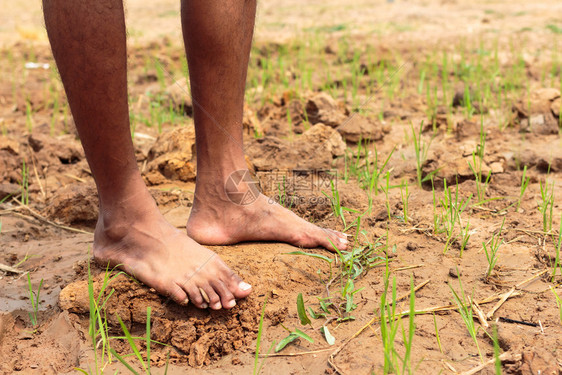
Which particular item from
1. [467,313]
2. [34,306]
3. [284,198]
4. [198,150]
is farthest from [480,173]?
[34,306]

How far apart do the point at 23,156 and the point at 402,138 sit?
6.16 feet

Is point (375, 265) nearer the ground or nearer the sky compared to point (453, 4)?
nearer the ground

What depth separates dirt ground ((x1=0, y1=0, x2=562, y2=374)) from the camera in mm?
1400

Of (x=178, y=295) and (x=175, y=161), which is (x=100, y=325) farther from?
(x=175, y=161)

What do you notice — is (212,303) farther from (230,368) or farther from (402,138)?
(402,138)

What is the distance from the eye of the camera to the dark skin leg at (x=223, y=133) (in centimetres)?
167

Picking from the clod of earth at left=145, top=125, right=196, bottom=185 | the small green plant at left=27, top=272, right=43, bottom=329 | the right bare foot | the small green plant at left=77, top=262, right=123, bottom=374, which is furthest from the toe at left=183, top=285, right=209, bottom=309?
the clod of earth at left=145, top=125, right=196, bottom=185

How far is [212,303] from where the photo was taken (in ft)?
4.97

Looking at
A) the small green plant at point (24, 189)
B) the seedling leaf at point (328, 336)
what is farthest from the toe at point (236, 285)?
the small green plant at point (24, 189)

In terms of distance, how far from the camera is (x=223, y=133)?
5.85 ft

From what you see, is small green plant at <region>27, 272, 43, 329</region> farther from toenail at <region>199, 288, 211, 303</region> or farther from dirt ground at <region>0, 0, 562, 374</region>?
toenail at <region>199, 288, 211, 303</region>

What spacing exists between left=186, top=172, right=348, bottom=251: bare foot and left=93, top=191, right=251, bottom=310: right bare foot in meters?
0.19

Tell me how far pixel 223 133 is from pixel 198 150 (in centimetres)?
11

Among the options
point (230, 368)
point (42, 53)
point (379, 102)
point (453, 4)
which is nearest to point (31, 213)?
point (230, 368)
